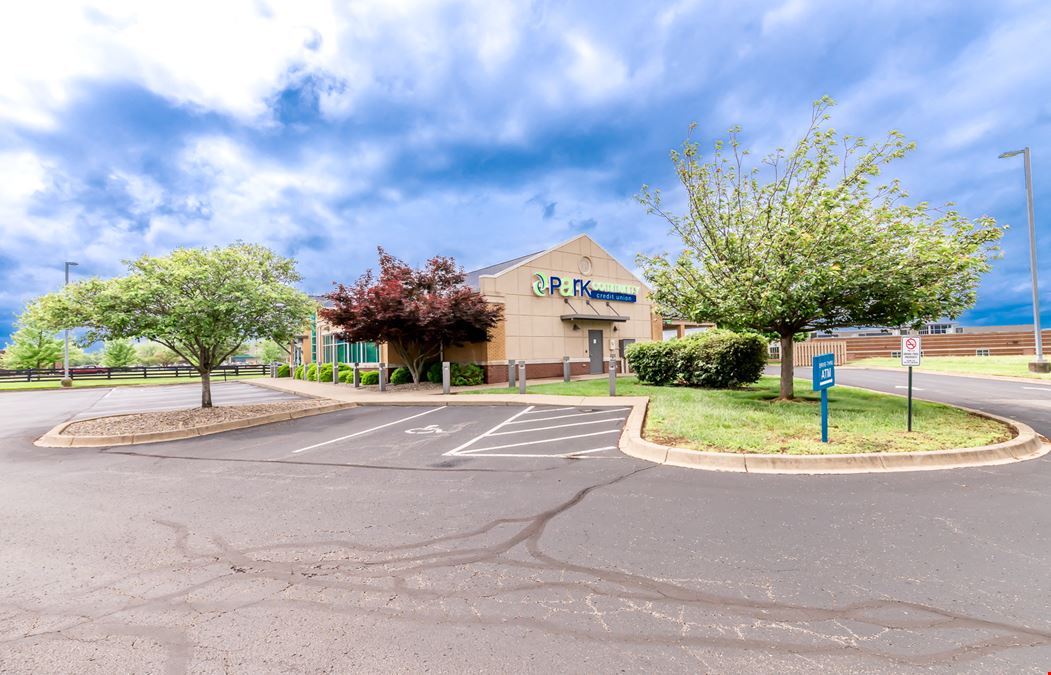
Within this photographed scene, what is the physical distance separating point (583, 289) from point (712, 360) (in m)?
9.12

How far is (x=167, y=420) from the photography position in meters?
11.7

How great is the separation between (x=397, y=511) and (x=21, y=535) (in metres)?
3.57

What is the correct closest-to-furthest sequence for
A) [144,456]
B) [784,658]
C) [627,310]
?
[784,658], [144,456], [627,310]

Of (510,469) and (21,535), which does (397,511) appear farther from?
(21,535)

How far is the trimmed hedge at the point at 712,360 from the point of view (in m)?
16.2

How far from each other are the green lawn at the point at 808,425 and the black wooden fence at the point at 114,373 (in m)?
32.6

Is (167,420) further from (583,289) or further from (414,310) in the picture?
(583,289)

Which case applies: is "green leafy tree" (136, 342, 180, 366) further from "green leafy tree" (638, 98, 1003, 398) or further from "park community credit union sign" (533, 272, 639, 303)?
"green leafy tree" (638, 98, 1003, 398)

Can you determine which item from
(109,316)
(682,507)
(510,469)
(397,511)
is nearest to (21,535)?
(397,511)

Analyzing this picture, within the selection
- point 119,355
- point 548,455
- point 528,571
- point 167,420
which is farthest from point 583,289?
point 119,355

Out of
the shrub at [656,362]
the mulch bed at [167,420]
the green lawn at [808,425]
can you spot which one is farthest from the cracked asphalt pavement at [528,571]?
the shrub at [656,362]

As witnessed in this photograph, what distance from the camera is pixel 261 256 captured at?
43.7 feet

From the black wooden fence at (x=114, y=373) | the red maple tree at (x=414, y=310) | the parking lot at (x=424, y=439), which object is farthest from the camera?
the black wooden fence at (x=114, y=373)

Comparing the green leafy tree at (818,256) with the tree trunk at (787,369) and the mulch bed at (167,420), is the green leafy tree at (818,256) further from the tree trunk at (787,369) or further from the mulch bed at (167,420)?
the mulch bed at (167,420)
